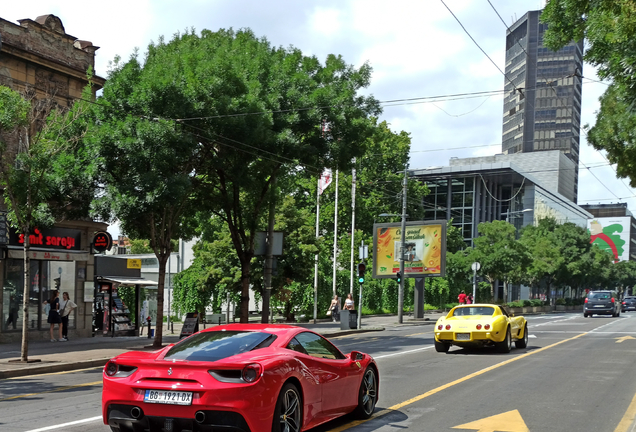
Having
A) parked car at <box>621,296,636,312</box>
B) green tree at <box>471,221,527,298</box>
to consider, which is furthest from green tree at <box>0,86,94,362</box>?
parked car at <box>621,296,636,312</box>

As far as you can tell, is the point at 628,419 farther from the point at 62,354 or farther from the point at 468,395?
the point at 62,354

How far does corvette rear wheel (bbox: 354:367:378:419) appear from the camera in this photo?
8891 mm

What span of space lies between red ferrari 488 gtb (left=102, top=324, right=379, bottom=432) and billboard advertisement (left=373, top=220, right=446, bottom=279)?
123 ft

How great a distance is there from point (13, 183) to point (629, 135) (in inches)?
671

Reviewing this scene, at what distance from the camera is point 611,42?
12750 mm

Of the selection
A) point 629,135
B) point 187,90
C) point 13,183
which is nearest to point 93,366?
point 13,183

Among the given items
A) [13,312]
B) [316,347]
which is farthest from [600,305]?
[316,347]

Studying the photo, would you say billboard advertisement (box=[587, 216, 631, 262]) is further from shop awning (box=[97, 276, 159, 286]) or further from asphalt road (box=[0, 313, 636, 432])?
asphalt road (box=[0, 313, 636, 432])

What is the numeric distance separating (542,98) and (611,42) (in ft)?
556

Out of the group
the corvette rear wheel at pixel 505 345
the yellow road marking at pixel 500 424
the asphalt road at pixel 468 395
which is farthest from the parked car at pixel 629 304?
the yellow road marking at pixel 500 424

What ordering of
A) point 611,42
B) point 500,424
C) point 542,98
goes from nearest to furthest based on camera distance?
point 500,424, point 611,42, point 542,98

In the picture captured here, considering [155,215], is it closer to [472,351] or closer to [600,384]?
[472,351]

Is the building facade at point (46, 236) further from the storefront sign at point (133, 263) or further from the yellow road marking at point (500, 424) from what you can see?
the yellow road marking at point (500, 424)

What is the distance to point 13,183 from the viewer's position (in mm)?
16922
